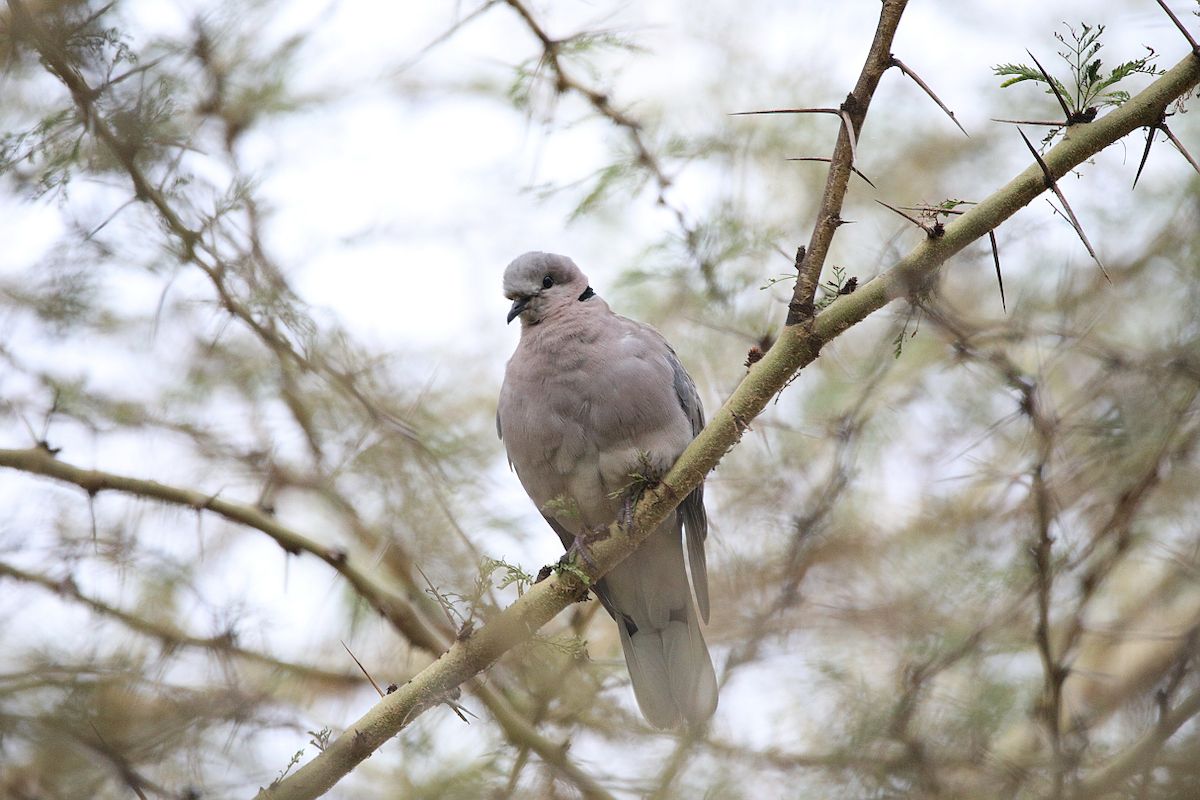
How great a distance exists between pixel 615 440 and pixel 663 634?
1.18 m

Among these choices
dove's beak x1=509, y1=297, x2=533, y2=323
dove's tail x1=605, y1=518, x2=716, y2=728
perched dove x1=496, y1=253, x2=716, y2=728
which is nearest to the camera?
perched dove x1=496, y1=253, x2=716, y2=728

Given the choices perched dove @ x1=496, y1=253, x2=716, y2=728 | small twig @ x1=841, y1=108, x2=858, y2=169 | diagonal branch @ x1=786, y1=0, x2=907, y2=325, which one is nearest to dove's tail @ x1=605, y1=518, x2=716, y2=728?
perched dove @ x1=496, y1=253, x2=716, y2=728

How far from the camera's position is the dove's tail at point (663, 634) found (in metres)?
4.48

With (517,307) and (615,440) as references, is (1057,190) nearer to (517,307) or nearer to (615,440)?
(615,440)

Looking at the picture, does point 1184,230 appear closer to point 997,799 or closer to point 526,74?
point 997,799

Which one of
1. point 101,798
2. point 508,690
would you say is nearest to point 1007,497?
point 508,690

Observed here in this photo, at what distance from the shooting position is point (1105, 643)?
441 centimetres

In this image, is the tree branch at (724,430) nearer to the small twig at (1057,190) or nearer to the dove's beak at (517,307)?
the small twig at (1057,190)

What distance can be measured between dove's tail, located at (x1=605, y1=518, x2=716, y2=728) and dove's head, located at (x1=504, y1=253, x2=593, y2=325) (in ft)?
4.06

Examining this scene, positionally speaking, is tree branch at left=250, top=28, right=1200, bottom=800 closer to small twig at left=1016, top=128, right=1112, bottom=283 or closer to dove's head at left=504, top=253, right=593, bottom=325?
small twig at left=1016, top=128, right=1112, bottom=283

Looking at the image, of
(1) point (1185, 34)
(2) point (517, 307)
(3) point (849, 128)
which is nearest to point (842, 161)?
(3) point (849, 128)

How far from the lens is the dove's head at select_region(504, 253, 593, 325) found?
15.6 ft

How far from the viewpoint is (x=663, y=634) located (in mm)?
4656

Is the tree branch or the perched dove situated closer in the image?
the tree branch
